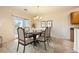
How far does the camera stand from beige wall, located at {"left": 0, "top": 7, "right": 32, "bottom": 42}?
154 centimetres

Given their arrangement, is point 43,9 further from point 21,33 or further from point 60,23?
point 21,33

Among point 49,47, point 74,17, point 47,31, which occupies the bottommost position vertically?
point 49,47

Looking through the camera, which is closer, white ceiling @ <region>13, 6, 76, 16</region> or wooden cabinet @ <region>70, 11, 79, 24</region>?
white ceiling @ <region>13, 6, 76, 16</region>

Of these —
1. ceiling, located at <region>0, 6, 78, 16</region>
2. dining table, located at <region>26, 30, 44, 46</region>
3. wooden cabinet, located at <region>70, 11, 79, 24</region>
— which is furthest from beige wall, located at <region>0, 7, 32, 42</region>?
wooden cabinet, located at <region>70, 11, 79, 24</region>

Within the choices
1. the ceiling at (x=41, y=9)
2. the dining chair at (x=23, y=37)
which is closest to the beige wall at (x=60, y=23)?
the ceiling at (x=41, y=9)

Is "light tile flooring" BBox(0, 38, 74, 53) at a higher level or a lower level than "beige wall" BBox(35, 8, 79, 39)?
lower

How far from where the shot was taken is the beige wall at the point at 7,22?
1.54m

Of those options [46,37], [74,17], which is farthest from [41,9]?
[74,17]

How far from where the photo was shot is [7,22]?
1.62 m

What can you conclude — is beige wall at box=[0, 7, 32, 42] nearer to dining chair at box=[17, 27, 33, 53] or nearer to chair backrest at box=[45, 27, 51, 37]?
dining chair at box=[17, 27, 33, 53]

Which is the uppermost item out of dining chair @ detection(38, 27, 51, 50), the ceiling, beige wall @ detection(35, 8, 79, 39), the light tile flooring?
the ceiling

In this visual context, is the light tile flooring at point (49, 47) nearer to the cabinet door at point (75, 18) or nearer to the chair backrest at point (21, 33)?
the chair backrest at point (21, 33)
